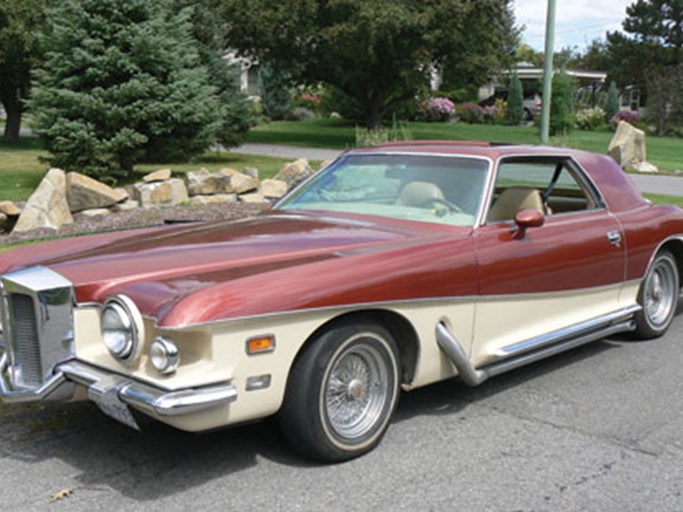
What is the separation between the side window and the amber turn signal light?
2.18m

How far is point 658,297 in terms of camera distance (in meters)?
6.26

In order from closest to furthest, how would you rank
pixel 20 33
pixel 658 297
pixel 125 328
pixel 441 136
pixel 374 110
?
pixel 125 328 < pixel 658 297 < pixel 20 33 < pixel 374 110 < pixel 441 136

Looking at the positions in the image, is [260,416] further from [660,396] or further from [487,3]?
[487,3]

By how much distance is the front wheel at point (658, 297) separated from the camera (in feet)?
19.7

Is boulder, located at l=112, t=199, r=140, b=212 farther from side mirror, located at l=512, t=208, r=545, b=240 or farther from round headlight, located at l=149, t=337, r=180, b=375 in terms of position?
round headlight, located at l=149, t=337, r=180, b=375

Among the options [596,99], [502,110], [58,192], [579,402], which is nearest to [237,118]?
[58,192]

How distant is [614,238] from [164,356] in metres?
3.43

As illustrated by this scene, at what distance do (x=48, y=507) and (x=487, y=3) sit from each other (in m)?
24.0

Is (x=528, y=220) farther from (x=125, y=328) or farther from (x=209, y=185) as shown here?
(x=209, y=185)

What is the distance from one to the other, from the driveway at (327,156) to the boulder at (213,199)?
4.81m

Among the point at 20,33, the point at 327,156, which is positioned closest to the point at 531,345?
→ the point at 327,156

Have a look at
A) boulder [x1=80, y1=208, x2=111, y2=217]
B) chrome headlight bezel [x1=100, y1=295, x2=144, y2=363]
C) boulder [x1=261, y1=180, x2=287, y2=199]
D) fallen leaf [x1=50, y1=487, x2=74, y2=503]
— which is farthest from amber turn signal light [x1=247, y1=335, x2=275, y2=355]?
boulder [x1=261, y1=180, x2=287, y2=199]

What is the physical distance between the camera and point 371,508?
3338 millimetres

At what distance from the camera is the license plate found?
3.32 meters
